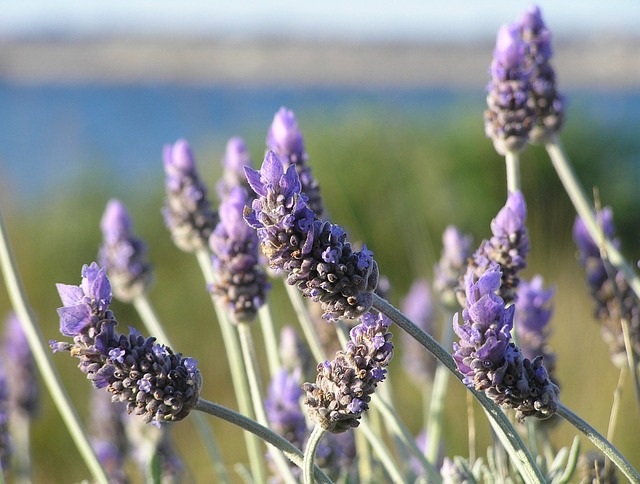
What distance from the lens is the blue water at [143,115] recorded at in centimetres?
806

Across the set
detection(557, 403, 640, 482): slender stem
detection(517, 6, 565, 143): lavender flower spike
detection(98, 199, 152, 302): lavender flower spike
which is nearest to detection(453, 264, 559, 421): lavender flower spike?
detection(557, 403, 640, 482): slender stem

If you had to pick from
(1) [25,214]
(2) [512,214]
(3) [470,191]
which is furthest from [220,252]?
(3) [470,191]

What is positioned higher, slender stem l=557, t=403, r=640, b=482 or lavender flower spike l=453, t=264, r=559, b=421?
lavender flower spike l=453, t=264, r=559, b=421

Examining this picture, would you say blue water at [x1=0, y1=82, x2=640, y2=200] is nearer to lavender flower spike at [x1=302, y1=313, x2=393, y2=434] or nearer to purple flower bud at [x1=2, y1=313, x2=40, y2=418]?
purple flower bud at [x1=2, y1=313, x2=40, y2=418]

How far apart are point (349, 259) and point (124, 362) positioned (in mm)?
294

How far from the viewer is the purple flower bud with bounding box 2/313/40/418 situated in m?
2.60

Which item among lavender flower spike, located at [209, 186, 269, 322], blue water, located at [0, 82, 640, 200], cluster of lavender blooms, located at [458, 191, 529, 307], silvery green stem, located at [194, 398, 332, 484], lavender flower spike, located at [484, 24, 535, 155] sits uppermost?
blue water, located at [0, 82, 640, 200]

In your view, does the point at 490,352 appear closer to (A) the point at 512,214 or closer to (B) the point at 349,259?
(B) the point at 349,259

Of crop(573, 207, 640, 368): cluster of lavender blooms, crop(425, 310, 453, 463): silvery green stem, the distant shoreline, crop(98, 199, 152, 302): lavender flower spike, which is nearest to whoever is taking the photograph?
crop(573, 207, 640, 368): cluster of lavender blooms

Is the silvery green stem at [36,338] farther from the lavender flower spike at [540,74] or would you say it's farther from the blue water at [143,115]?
the blue water at [143,115]

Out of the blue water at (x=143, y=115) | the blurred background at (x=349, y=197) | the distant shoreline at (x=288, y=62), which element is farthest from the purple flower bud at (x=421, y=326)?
the distant shoreline at (x=288, y=62)

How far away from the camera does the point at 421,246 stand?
381 cm

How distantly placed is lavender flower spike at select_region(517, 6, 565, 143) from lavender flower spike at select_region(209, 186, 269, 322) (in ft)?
2.01

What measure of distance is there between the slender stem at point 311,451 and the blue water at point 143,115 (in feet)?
16.7
